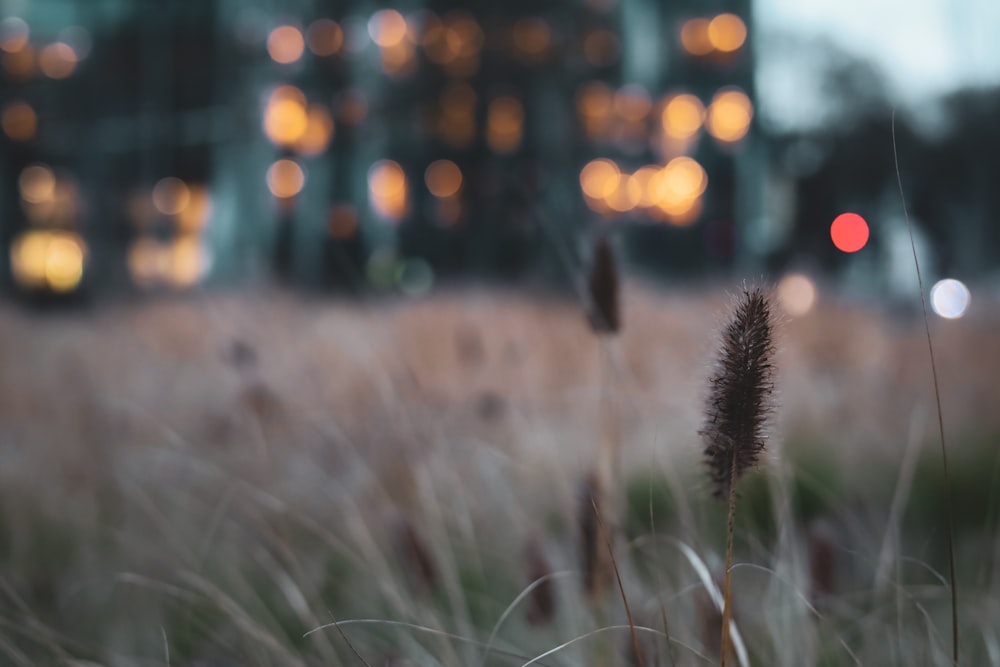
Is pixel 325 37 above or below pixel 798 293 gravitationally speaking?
above

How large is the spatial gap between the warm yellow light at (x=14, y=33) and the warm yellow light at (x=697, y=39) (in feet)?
55.8

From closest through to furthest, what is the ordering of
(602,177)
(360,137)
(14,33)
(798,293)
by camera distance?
(798,293) < (14,33) < (360,137) < (602,177)

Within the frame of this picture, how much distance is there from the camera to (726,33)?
24641 millimetres

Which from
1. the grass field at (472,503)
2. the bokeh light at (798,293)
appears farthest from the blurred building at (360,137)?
the grass field at (472,503)

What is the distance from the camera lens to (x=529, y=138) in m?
21.8

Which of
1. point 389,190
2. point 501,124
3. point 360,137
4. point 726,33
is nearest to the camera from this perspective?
point 360,137

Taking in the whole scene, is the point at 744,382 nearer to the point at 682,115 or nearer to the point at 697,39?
the point at 682,115

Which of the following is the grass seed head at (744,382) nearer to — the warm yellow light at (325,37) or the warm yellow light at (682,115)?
the warm yellow light at (325,37)

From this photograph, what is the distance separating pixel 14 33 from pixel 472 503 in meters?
15.5

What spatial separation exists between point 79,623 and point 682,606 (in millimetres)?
1126

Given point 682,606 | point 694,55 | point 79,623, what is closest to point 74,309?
point 79,623

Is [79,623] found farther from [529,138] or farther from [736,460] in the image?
[529,138]

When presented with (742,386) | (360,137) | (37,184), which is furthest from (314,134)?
(742,386)

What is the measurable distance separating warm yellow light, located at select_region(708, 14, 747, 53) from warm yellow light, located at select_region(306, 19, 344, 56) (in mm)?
11409
